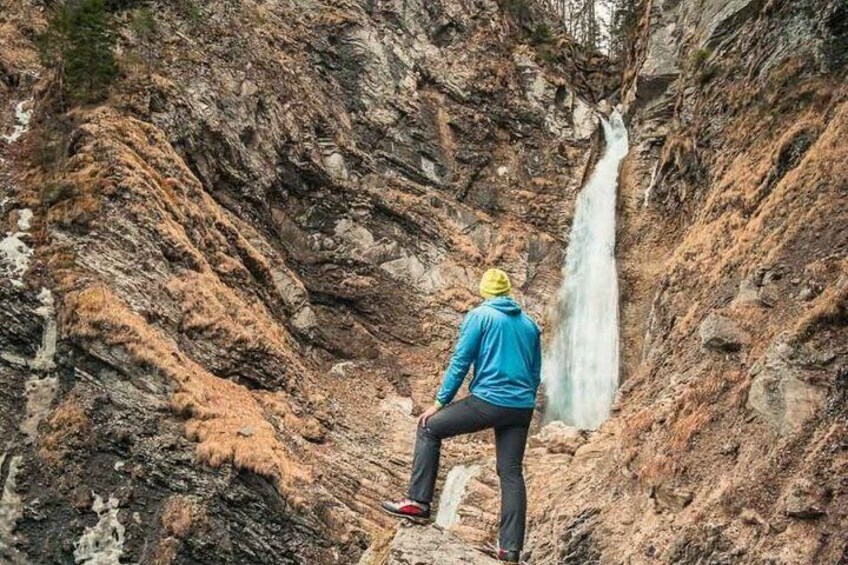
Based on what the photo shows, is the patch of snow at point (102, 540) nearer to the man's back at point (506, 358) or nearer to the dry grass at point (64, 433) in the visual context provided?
the dry grass at point (64, 433)

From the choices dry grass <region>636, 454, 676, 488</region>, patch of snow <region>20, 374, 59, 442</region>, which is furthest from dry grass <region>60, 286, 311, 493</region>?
dry grass <region>636, 454, 676, 488</region>

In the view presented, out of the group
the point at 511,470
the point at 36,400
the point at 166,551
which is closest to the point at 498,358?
the point at 511,470

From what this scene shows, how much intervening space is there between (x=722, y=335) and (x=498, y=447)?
6035mm

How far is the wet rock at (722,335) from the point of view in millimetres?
11703

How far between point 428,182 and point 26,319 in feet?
57.7

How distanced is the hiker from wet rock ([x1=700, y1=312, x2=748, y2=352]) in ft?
17.9

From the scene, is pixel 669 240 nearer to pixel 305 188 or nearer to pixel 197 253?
pixel 305 188

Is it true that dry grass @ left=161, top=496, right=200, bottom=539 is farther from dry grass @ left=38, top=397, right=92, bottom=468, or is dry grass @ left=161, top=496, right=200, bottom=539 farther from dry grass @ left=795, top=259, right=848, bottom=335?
dry grass @ left=795, top=259, right=848, bottom=335

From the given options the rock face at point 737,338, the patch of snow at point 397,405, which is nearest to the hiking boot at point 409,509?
the rock face at point 737,338

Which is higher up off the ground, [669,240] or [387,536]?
[669,240]

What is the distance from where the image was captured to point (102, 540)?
Answer: 14672 millimetres

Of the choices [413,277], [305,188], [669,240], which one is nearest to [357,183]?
[305,188]

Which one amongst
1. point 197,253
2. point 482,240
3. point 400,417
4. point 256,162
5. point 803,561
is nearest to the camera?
point 803,561

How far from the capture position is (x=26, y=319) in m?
16.6
